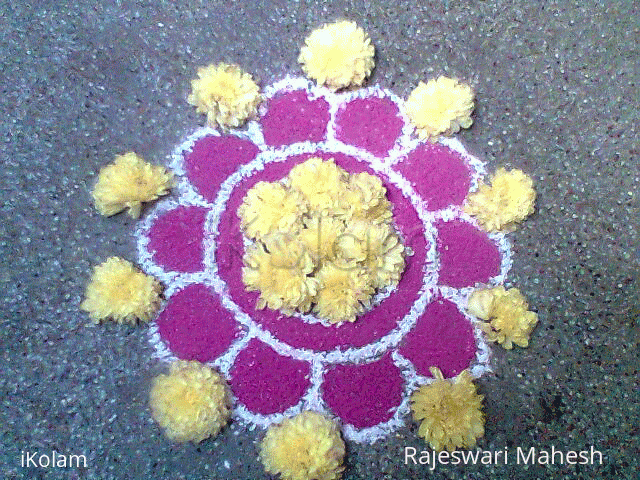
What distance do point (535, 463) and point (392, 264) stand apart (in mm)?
487

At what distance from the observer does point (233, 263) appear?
1.09 metres

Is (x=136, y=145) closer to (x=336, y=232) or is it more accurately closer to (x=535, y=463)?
(x=336, y=232)

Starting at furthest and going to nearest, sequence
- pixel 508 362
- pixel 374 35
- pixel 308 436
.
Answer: pixel 374 35, pixel 508 362, pixel 308 436

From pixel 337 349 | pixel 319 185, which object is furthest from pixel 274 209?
pixel 337 349

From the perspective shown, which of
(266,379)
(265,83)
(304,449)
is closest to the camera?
(304,449)

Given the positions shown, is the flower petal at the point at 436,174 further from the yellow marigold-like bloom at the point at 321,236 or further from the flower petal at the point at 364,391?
the flower petal at the point at 364,391

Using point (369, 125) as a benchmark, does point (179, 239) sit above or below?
below

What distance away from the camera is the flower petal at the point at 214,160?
1.11 meters

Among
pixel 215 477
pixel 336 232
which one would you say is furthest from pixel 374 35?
pixel 215 477

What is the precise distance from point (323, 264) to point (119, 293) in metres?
0.40

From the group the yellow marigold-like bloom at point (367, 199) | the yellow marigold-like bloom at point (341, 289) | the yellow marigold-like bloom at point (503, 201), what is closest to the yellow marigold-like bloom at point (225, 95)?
the yellow marigold-like bloom at point (367, 199)

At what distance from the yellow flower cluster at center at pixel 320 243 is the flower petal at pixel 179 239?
0.11 meters

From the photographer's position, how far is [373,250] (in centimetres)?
100

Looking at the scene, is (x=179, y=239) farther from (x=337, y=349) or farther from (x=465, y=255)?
(x=465, y=255)
